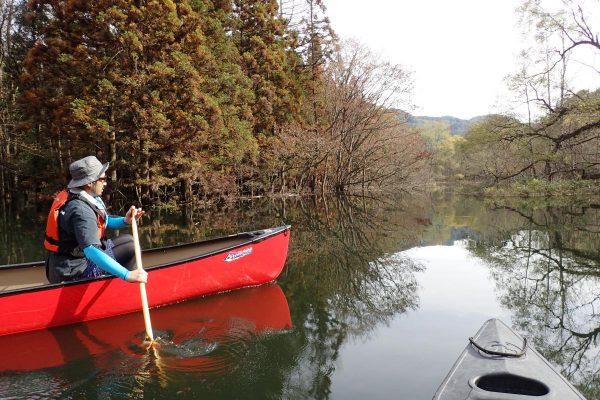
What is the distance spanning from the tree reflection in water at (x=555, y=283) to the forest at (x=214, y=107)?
902cm

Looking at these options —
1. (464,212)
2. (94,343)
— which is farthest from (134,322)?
(464,212)

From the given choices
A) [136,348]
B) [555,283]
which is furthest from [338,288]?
[555,283]

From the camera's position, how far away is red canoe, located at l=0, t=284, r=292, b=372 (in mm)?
3758

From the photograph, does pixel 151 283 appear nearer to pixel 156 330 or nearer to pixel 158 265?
pixel 158 265

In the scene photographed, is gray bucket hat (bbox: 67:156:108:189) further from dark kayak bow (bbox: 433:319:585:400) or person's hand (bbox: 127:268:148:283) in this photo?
dark kayak bow (bbox: 433:319:585:400)

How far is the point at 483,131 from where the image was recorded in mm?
22062

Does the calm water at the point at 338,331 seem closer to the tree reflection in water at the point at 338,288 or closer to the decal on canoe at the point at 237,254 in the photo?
the tree reflection in water at the point at 338,288

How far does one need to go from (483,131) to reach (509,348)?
70.1ft

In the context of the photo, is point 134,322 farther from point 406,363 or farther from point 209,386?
point 406,363

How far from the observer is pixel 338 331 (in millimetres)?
4309

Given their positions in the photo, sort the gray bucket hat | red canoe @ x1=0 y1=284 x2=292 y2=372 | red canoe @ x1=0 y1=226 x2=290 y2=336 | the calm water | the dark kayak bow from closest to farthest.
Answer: the dark kayak bow < the calm water < red canoe @ x1=0 y1=284 x2=292 y2=372 < the gray bucket hat < red canoe @ x1=0 y1=226 x2=290 y2=336

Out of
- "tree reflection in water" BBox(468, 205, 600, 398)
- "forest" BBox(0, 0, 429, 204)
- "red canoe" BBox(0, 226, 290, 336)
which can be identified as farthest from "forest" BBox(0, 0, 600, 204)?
"tree reflection in water" BBox(468, 205, 600, 398)

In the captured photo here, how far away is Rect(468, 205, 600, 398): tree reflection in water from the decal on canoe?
3253 millimetres

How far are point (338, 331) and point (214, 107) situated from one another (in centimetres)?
1444
